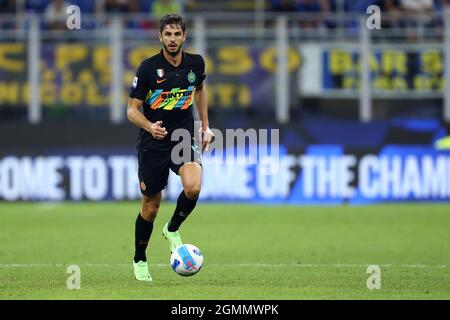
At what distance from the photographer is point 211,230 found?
15641 millimetres

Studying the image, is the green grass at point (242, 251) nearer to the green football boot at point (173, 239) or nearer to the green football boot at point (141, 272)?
the green football boot at point (141, 272)

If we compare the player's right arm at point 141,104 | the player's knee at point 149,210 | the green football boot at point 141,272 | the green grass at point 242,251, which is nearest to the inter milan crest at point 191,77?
the player's right arm at point 141,104

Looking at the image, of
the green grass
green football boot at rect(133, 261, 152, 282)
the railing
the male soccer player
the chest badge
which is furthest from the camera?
the railing

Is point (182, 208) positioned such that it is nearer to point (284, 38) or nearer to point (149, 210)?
point (149, 210)

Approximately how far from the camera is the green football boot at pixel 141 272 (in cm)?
1006

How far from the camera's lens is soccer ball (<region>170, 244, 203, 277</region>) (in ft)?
32.1

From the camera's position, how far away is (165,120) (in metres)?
10.1

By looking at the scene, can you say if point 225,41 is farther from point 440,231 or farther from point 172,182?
point 440,231

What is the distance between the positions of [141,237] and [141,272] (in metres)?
0.34

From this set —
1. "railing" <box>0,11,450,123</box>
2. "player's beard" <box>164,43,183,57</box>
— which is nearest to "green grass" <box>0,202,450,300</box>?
"player's beard" <box>164,43,183,57</box>

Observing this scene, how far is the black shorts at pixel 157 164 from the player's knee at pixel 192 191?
23 cm

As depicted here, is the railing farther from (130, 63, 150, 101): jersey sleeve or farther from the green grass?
(130, 63, 150, 101): jersey sleeve
